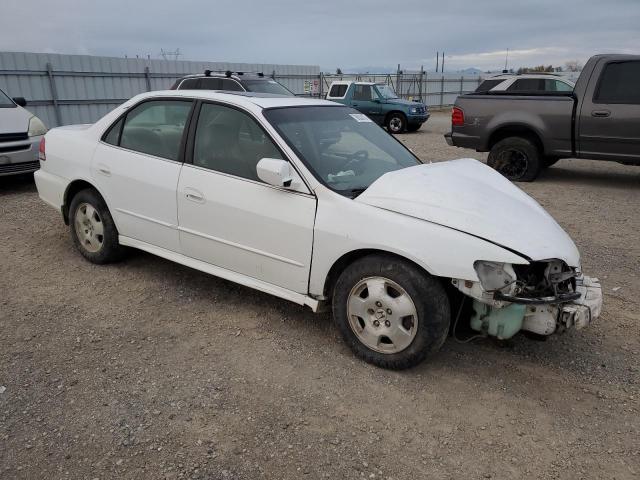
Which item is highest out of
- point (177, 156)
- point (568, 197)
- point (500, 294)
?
point (177, 156)

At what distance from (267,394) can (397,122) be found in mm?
16354

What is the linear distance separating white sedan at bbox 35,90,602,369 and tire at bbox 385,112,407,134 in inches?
559

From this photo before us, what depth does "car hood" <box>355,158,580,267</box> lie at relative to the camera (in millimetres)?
3000

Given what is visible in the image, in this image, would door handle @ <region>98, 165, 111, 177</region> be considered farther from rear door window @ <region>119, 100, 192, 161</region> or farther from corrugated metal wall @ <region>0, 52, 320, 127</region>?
corrugated metal wall @ <region>0, 52, 320, 127</region>

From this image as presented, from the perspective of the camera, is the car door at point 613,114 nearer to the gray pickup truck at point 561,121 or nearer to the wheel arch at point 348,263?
the gray pickup truck at point 561,121

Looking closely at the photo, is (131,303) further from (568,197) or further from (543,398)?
(568,197)

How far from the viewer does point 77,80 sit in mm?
14531

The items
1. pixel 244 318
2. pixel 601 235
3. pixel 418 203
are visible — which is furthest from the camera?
pixel 601 235

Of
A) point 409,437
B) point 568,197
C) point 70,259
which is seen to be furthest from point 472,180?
point 568,197

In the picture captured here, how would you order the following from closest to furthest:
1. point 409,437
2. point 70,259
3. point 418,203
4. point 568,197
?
point 409,437 < point 418,203 < point 70,259 < point 568,197

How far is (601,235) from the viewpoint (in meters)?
6.16

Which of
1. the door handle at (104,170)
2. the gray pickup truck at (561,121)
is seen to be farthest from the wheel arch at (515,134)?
the door handle at (104,170)

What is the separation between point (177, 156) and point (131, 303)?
4.12 ft

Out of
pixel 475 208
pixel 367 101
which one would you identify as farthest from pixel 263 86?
pixel 475 208
